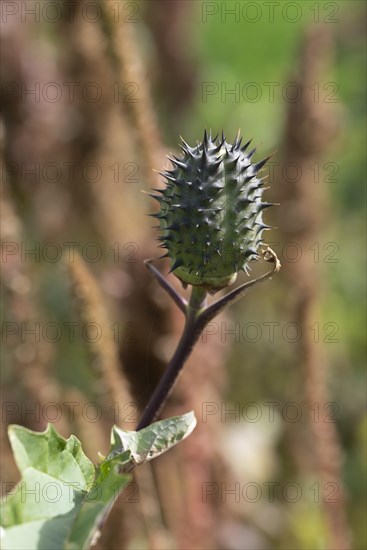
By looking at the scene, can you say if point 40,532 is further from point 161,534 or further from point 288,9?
point 288,9

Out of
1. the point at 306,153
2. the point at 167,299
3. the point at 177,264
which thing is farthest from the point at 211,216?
the point at 306,153

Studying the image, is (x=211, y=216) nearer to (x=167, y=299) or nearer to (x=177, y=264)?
(x=177, y=264)

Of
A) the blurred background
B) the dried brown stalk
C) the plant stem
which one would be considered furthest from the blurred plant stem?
the dried brown stalk

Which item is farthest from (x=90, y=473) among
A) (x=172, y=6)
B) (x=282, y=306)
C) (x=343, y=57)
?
(x=343, y=57)

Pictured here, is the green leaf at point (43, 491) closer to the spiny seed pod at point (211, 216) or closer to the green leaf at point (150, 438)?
the green leaf at point (150, 438)

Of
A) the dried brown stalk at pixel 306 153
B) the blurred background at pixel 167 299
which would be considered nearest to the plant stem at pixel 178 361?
the blurred background at pixel 167 299
